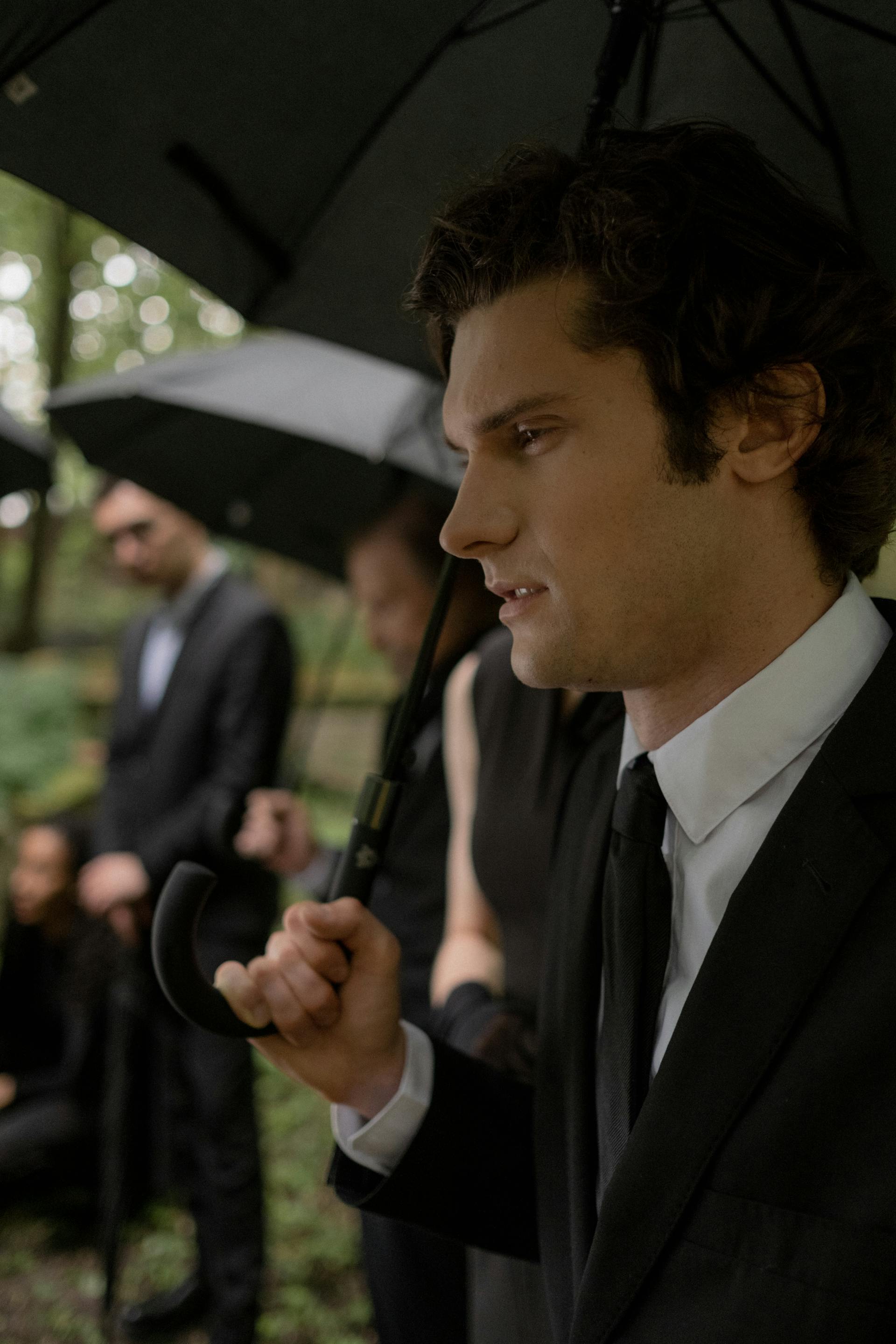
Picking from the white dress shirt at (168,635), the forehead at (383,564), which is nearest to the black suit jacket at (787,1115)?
the forehead at (383,564)

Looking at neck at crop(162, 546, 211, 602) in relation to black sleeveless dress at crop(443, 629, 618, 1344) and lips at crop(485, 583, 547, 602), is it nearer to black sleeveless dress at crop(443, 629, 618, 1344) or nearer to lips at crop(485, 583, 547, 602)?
black sleeveless dress at crop(443, 629, 618, 1344)

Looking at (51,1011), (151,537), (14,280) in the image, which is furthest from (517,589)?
(14,280)

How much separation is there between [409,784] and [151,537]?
97.1 inches

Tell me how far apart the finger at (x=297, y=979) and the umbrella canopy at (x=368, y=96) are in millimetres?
1137

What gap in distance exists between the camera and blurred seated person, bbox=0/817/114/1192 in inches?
166

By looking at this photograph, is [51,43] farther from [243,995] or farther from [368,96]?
[243,995]

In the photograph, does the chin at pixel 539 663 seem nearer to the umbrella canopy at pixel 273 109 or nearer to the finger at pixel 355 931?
the finger at pixel 355 931

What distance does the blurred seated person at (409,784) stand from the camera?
2.90 meters

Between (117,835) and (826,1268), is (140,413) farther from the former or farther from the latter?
(826,1268)

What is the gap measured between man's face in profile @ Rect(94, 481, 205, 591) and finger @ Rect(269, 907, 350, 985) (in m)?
3.01

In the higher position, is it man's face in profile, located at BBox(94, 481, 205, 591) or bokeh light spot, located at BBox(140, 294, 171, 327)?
bokeh light spot, located at BBox(140, 294, 171, 327)

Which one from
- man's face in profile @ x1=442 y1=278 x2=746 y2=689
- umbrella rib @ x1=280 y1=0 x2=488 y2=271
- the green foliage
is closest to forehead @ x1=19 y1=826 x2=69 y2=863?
the green foliage

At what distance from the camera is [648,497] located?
133cm

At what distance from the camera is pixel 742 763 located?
132 centimetres
